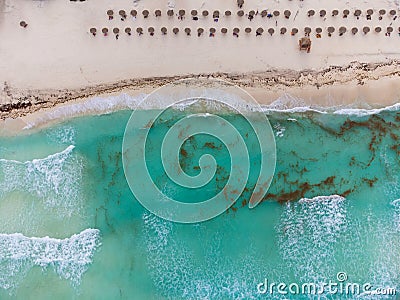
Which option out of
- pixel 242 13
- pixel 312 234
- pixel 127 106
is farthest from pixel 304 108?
pixel 127 106

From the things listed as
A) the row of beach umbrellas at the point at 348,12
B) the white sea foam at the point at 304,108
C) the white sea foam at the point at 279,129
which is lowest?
the white sea foam at the point at 279,129

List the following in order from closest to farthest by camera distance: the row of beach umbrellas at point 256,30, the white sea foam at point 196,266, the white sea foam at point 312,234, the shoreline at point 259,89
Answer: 1. the white sea foam at point 196,266
2. the white sea foam at point 312,234
3. the row of beach umbrellas at point 256,30
4. the shoreline at point 259,89

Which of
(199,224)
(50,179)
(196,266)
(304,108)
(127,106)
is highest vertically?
(127,106)

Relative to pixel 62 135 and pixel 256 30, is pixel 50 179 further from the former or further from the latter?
pixel 256 30

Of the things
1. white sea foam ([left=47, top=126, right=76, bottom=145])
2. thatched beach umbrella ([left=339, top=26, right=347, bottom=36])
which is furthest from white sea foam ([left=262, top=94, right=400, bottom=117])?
white sea foam ([left=47, top=126, right=76, bottom=145])

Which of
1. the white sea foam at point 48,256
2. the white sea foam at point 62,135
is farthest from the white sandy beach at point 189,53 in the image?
the white sea foam at point 48,256

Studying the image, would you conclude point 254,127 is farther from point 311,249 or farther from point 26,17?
point 26,17

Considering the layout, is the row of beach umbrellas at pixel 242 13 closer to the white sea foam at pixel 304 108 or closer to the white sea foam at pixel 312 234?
the white sea foam at pixel 304 108
